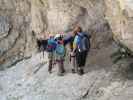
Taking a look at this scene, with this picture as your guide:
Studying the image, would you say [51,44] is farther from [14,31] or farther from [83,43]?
[14,31]

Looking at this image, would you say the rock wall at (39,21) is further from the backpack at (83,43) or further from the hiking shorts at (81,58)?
the backpack at (83,43)

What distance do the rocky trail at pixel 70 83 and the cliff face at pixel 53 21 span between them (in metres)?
0.80

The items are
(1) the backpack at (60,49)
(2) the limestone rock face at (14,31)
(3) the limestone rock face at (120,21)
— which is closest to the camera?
(3) the limestone rock face at (120,21)

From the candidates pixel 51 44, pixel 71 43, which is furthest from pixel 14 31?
pixel 71 43

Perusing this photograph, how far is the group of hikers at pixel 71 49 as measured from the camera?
1380 cm

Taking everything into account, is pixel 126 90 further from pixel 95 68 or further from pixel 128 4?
pixel 128 4

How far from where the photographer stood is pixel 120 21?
13.2 m

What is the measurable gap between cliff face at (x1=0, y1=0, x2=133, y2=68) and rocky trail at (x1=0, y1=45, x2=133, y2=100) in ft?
2.62

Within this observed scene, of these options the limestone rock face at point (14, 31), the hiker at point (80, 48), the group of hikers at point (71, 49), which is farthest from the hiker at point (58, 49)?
the limestone rock face at point (14, 31)

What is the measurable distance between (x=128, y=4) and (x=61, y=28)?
12.8ft

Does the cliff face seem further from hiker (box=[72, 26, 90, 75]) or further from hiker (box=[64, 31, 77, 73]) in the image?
hiker (box=[64, 31, 77, 73])

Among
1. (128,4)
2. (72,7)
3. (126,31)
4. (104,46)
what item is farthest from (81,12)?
(128,4)

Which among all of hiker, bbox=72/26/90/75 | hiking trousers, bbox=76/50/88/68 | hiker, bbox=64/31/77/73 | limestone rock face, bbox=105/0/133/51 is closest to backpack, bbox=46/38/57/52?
hiker, bbox=64/31/77/73

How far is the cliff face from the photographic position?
13.4 m
